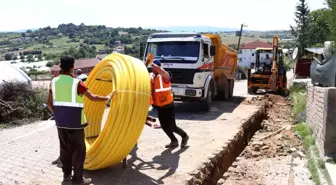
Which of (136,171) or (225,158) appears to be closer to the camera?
(136,171)

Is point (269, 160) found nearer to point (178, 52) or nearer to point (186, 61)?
point (186, 61)

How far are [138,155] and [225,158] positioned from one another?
6.74 feet

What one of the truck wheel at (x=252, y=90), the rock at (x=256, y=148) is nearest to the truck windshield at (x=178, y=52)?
the rock at (x=256, y=148)

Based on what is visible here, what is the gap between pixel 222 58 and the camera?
48.6 ft

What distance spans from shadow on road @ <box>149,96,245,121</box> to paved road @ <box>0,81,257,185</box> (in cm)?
18

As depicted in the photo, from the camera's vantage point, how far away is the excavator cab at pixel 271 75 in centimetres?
1905

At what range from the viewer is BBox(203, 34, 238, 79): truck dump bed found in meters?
14.3

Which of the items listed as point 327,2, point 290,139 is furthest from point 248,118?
point 327,2

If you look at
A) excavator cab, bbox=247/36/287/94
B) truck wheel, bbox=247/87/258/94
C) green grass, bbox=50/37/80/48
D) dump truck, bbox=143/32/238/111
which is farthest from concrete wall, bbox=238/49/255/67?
dump truck, bbox=143/32/238/111

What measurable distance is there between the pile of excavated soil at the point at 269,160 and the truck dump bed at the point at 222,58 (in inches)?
139

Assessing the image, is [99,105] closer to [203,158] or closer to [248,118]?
[203,158]

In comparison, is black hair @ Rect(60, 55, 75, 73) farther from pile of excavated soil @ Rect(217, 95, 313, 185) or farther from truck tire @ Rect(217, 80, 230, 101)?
truck tire @ Rect(217, 80, 230, 101)

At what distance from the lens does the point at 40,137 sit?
30.1ft

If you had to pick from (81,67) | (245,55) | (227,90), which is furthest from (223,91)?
(245,55)
